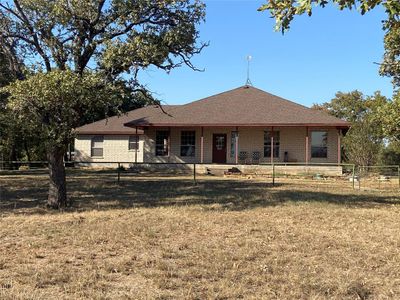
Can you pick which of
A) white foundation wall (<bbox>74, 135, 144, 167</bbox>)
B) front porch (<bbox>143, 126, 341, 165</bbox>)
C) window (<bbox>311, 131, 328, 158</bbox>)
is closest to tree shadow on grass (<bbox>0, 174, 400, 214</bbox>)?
front porch (<bbox>143, 126, 341, 165</bbox>)

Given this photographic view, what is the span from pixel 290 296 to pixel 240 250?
7.04 feet

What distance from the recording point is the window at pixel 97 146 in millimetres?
31406

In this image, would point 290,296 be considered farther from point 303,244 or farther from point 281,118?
point 281,118

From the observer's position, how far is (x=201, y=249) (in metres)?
7.33

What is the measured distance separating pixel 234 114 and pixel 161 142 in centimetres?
487

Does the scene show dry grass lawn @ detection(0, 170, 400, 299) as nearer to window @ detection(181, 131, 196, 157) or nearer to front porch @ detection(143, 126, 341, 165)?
front porch @ detection(143, 126, 341, 165)

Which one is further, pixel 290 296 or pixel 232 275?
pixel 232 275

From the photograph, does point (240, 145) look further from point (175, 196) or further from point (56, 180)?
point (56, 180)

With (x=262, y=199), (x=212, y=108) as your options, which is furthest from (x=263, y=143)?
(x=262, y=199)

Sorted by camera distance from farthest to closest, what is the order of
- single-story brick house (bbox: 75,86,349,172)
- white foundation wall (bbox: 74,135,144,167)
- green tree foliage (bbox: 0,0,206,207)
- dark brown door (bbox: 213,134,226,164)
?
white foundation wall (bbox: 74,135,144,167)
dark brown door (bbox: 213,134,226,164)
single-story brick house (bbox: 75,86,349,172)
green tree foliage (bbox: 0,0,206,207)

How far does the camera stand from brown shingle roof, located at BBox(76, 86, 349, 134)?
25.8 meters

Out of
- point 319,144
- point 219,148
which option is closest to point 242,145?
point 219,148

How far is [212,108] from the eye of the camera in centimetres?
2862

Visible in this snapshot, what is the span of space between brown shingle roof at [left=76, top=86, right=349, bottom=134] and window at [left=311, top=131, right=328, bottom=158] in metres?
1.15
